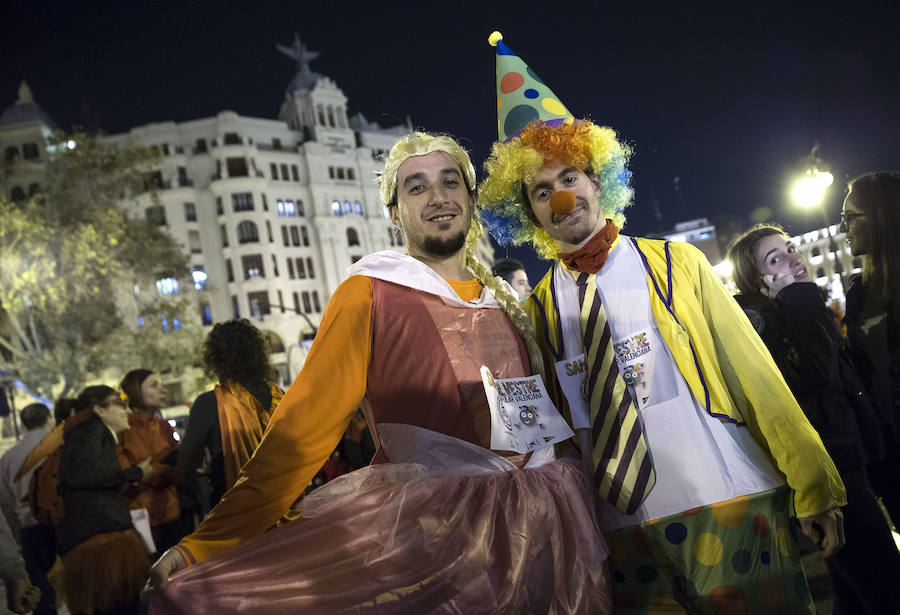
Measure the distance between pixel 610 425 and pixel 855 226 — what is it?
1968 mm

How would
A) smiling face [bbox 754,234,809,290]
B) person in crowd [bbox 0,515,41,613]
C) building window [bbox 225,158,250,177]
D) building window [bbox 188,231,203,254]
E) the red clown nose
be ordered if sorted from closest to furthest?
1. the red clown nose
2. person in crowd [bbox 0,515,41,613]
3. smiling face [bbox 754,234,809,290]
4. building window [bbox 188,231,203,254]
5. building window [bbox 225,158,250,177]

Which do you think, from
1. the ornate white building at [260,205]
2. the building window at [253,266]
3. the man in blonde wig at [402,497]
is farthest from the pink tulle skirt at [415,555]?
the building window at [253,266]

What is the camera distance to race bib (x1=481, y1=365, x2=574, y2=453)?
257 centimetres

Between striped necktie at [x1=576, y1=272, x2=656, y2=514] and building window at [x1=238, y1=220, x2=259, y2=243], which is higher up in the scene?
building window at [x1=238, y1=220, x2=259, y2=243]

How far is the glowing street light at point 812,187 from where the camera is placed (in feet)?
43.7

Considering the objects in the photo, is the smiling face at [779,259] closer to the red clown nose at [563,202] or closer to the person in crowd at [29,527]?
the red clown nose at [563,202]

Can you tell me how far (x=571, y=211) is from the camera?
3154mm

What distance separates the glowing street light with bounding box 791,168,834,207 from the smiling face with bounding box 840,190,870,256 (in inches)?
433

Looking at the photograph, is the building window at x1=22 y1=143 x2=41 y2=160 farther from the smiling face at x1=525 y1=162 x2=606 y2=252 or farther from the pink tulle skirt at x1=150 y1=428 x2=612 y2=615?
the pink tulle skirt at x1=150 y1=428 x2=612 y2=615

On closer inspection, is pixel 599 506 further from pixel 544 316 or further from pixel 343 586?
pixel 343 586

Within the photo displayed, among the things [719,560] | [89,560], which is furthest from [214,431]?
[719,560]

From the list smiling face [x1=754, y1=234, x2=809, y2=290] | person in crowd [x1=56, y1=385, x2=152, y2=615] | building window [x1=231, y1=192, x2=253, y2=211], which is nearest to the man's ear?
smiling face [x1=754, y1=234, x2=809, y2=290]

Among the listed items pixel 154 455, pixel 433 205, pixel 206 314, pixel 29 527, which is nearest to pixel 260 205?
pixel 206 314

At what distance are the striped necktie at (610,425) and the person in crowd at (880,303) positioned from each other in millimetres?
1648
